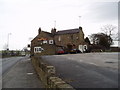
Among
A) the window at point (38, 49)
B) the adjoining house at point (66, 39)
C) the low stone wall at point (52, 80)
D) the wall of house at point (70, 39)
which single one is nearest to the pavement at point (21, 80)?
the low stone wall at point (52, 80)

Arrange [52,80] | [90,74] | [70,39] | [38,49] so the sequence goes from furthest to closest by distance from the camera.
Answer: [70,39] → [38,49] → [90,74] → [52,80]

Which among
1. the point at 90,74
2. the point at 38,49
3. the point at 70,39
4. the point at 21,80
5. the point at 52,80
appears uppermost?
the point at 70,39

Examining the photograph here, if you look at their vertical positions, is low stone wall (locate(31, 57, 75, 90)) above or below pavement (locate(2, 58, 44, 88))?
above

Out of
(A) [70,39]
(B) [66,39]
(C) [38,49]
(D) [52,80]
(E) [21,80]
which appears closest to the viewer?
(D) [52,80]

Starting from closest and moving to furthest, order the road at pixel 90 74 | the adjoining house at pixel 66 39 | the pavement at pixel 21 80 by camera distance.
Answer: the road at pixel 90 74 < the pavement at pixel 21 80 < the adjoining house at pixel 66 39

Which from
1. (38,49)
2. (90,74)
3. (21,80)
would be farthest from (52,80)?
(38,49)

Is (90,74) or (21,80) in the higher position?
(90,74)

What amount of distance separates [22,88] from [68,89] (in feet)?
20.6

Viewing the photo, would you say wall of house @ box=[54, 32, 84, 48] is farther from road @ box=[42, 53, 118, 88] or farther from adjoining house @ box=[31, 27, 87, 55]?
road @ box=[42, 53, 118, 88]

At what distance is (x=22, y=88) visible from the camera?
1001cm

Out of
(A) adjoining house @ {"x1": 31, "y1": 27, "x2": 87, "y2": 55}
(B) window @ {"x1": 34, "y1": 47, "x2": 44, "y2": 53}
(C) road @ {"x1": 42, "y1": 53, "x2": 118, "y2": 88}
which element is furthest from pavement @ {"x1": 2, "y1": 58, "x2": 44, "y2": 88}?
(A) adjoining house @ {"x1": 31, "y1": 27, "x2": 87, "y2": 55}

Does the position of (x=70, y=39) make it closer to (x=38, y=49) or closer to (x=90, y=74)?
(x=38, y=49)

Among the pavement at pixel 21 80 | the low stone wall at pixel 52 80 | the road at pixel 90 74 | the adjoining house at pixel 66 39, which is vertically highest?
the adjoining house at pixel 66 39

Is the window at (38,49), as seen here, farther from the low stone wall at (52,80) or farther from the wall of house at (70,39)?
the low stone wall at (52,80)
